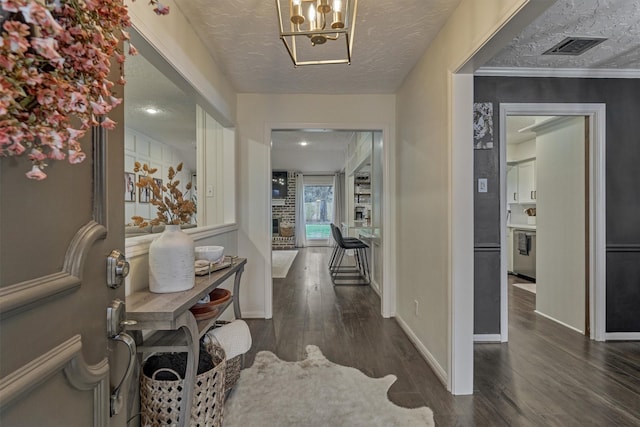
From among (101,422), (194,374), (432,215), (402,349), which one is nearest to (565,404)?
(402,349)

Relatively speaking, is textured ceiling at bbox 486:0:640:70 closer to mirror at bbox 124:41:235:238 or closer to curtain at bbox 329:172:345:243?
mirror at bbox 124:41:235:238

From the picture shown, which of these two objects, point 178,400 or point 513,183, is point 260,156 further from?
point 513,183

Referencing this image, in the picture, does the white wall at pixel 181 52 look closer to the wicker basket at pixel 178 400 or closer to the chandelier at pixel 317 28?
the chandelier at pixel 317 28

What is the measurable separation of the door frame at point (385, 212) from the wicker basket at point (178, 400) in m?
1.70

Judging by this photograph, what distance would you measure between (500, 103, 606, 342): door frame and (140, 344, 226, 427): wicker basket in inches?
95.6

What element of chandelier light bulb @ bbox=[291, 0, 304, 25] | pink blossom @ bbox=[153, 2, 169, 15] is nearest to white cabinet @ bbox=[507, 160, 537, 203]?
chandelier light bulb @ bbox=[291, 0, 304, 25]

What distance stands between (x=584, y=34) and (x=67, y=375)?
327cm

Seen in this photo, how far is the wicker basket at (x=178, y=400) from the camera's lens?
132 centimetres

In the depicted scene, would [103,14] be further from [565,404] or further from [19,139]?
[565,404]

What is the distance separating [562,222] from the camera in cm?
310

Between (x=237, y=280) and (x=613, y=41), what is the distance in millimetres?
3313

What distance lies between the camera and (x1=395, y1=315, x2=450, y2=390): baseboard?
2013mm

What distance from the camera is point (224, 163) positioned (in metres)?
3.10

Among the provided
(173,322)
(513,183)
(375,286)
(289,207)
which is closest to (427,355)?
(173,322)
